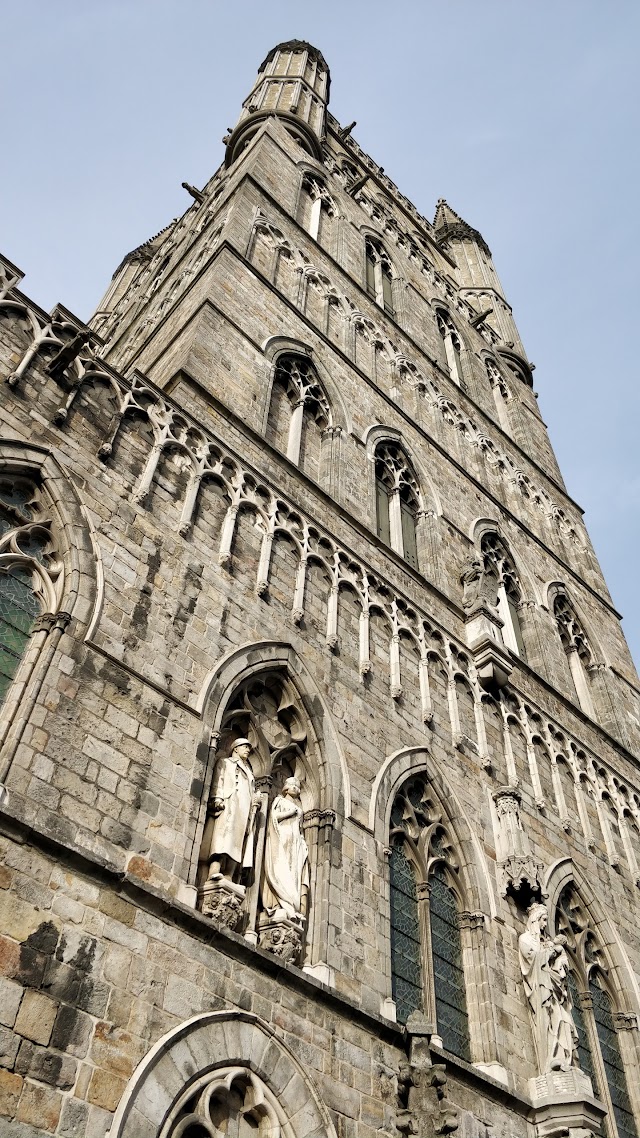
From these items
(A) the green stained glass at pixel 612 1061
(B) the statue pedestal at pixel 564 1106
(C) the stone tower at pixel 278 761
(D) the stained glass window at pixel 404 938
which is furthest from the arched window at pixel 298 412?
(B) the statue pedestal at pixel 564 1106

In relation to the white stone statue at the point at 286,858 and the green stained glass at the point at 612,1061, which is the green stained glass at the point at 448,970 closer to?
the white stone statue at the point at 286,858

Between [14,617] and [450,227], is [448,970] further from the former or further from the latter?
[450,227]

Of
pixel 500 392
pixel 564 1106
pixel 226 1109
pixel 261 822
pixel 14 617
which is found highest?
pixel 500 392

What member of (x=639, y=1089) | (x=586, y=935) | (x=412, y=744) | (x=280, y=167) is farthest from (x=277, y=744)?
(x=280, y=167)

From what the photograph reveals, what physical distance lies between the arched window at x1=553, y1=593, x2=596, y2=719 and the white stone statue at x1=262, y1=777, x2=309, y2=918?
30.4 ft

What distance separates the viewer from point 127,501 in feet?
30.0

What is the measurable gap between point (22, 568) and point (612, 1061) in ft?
27.5

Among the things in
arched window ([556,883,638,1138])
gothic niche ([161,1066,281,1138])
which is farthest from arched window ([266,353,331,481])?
gothic niche ([161,1066,281,1138])

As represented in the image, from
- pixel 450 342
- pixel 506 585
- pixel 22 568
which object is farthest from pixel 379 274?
pixel 22 568

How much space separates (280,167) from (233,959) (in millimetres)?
15362

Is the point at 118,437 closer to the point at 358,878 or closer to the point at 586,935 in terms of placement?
the point at 358,878

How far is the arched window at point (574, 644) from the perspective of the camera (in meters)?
17.3

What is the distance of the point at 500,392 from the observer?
23719mm

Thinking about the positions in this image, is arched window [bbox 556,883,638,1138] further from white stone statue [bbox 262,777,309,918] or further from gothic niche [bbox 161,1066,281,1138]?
gothic niche [bbox 161,1066,281,1138]
